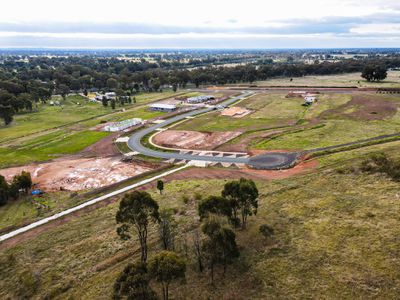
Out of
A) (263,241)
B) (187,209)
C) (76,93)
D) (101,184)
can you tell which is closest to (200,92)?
(76,93)

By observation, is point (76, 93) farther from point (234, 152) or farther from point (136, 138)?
point (234, 152)

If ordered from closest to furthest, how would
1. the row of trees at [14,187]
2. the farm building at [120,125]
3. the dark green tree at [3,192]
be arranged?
the dark green tree at [3,192], the row of trees at [14,187], the farm building at [120,125]

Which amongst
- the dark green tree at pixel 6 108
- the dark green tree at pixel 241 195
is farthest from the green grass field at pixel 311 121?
the dark green tree at pixel 6 108

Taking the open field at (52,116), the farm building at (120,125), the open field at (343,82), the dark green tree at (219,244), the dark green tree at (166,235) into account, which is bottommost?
the open field at (52,116)

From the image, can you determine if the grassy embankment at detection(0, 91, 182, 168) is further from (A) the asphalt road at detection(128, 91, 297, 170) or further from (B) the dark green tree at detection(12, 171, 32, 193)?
(B) the dark green tree at detection(12, 171, 32, 193)

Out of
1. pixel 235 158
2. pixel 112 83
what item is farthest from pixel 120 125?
pixel 112 83

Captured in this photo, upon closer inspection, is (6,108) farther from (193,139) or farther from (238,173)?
(238,173)

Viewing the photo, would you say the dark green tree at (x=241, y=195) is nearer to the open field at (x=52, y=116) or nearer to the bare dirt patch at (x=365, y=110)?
the bare dirt patch at (x=365, y=110)
